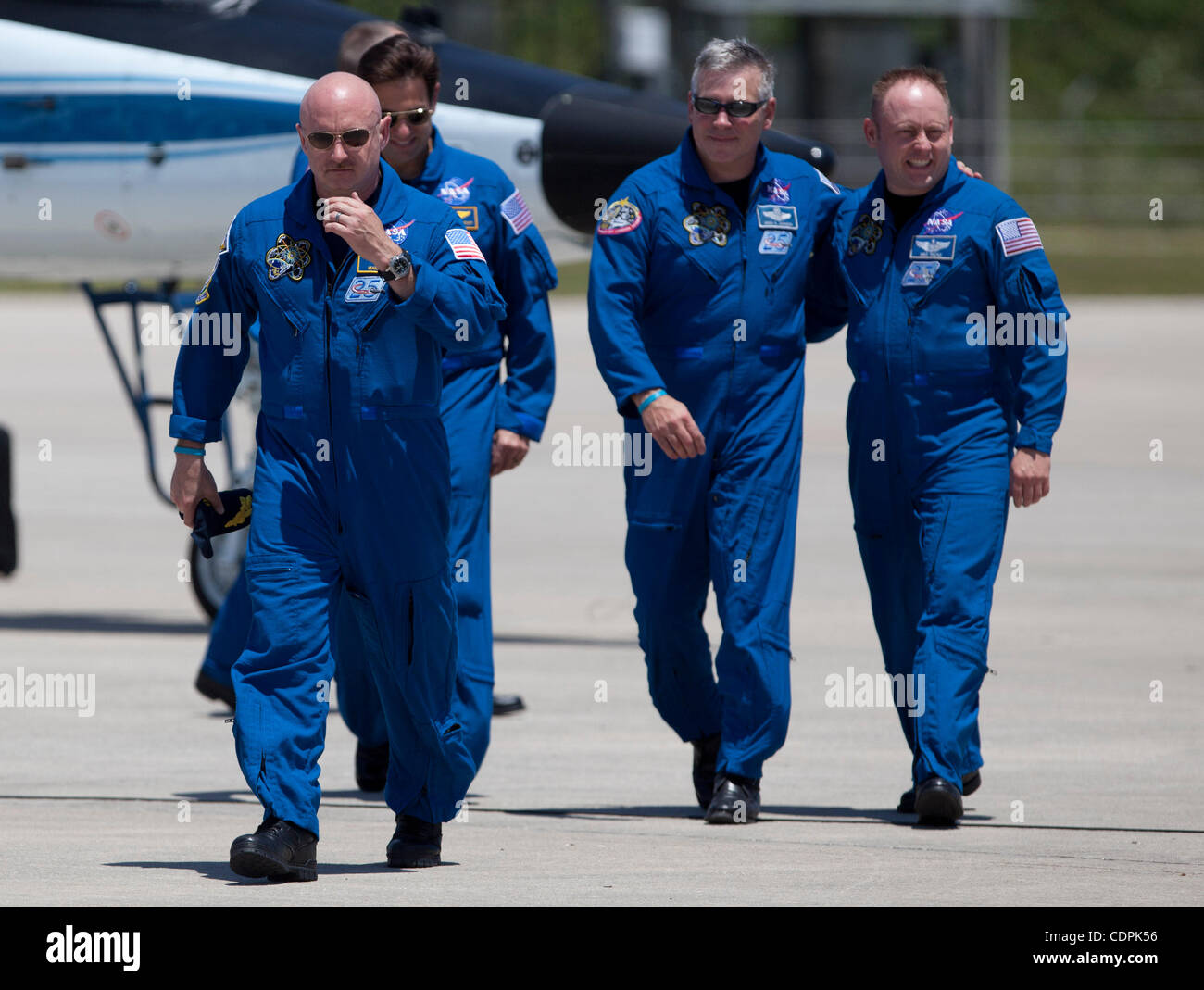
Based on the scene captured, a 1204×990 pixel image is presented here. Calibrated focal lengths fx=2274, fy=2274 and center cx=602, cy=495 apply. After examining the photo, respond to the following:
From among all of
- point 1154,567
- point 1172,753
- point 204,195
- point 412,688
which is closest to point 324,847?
point 412,688

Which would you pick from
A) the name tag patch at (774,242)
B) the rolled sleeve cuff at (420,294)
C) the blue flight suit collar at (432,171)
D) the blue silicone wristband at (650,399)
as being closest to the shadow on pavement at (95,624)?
the blue flight suit collar at (432,171)

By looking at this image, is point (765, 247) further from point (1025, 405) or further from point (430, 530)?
point (430, 530)

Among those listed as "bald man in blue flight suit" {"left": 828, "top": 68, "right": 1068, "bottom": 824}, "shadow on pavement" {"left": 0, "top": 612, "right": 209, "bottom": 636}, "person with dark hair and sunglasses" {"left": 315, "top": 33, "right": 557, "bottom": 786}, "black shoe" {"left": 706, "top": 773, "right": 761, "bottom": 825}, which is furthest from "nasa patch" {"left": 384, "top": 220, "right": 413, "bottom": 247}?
"shadow on pavement" {"left": 0, "top": 612, "right": 209, "bottom": 636}

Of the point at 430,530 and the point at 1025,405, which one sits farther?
the point at 1025,405

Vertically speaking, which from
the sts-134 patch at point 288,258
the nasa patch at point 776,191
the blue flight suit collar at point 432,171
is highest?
the blue flight suit collar at point 432,171

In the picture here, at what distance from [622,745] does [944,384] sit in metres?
2.15

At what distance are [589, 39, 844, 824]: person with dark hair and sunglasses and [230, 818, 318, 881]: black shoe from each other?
141 cm

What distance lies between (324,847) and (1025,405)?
224 centimetres

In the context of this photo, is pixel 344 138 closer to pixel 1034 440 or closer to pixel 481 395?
pixel 481 395

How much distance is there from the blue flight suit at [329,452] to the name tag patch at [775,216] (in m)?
1.21

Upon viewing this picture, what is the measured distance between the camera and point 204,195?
30.4 ft

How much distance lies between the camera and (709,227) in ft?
21.1

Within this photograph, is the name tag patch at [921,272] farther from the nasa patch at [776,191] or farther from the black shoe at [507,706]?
the black shoe at [507,706]

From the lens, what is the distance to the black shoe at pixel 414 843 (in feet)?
18.6
